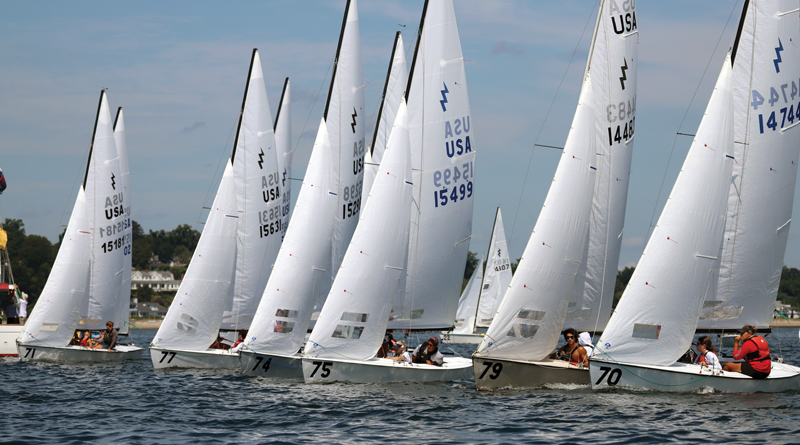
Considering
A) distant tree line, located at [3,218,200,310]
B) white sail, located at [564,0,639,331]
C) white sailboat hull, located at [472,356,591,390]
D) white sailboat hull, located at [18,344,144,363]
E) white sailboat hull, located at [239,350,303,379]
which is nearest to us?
white sailboat hull, located at [472,356,591,390]

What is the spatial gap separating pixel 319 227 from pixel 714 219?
29.8ft

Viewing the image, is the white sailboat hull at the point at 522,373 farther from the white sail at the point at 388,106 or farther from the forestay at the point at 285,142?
the forestay at the point at 285,142

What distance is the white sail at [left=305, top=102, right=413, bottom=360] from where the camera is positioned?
59.4ft

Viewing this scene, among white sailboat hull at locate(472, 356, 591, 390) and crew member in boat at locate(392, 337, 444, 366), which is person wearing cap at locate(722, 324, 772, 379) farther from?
crew member in boat at locate(392, 337, 444, 366)

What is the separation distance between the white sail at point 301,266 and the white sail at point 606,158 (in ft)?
19.9

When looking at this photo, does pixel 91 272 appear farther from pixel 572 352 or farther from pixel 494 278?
pixel 494 278

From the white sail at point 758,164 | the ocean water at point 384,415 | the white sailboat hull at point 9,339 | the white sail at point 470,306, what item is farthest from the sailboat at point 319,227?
the white sail at point 470,306

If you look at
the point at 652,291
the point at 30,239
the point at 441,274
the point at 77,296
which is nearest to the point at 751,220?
the point at 652,291

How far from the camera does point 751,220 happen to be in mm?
18891

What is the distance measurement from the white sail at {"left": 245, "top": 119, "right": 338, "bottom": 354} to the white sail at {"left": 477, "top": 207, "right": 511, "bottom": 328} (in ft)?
86.6

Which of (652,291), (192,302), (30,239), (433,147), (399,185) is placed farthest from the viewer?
(30,239)

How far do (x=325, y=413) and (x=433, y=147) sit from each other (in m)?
7.39

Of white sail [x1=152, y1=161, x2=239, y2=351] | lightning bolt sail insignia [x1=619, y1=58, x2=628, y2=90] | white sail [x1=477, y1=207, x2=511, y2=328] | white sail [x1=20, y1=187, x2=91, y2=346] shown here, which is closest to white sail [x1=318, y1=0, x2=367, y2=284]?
white sail [x1=152, y1=161, x2=239, y2=351]

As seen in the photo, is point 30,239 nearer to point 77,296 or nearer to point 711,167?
point 77,296
